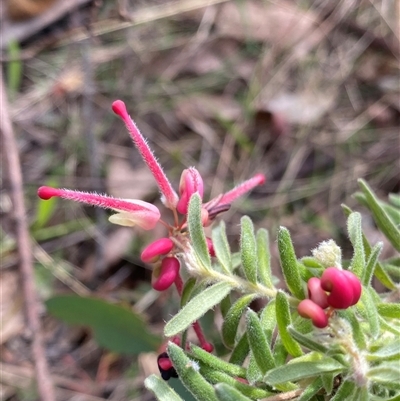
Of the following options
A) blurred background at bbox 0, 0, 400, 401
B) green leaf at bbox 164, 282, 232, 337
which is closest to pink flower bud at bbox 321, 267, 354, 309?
green leaf at bbox 164, 282, 232, 337

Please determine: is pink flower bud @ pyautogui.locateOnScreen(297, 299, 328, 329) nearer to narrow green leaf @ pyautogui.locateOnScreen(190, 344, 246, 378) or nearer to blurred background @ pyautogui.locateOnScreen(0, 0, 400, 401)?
narrow green leaf @ pyautogui.locateOnScreen(190, 344, 246, 378)

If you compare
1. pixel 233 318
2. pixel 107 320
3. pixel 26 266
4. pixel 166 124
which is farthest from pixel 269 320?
pixel 166 124

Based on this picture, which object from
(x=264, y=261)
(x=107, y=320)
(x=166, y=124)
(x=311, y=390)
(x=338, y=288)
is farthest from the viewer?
(x=166, y=124)

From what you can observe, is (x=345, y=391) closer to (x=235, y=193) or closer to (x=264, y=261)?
(x=264, y=261)

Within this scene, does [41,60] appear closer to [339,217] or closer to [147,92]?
[147,92]

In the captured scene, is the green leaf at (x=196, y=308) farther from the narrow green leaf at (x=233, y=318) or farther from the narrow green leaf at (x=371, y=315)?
the narrow green leaf at (x=371, y=315)

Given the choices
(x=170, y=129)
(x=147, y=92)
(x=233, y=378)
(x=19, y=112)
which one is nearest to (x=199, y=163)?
(x=170, y=129)
